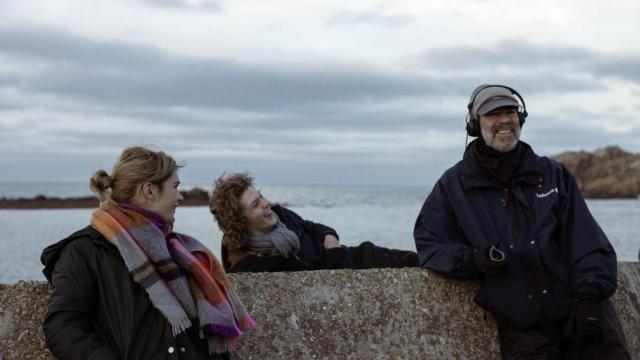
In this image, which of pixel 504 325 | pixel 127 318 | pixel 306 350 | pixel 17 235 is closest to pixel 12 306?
pixel 127 318

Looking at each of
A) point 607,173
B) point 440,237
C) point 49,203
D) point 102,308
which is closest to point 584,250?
point 440,237

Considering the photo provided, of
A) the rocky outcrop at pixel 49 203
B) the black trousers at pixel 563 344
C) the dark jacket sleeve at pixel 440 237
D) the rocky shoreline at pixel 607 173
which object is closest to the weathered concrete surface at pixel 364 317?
the dark jacket sleeve at pixel 440 237

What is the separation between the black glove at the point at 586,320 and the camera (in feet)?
13.8

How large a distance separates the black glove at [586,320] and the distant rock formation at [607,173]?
7978 centimetres

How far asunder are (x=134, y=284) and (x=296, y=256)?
2.23 metres

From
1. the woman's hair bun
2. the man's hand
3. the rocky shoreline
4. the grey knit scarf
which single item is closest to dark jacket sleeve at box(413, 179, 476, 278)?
the grey knit scarf

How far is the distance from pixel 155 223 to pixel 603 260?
89.4 inches

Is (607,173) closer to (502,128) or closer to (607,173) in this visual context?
(607,173)

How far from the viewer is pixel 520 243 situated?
14.5 feet

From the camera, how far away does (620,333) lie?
4402mm

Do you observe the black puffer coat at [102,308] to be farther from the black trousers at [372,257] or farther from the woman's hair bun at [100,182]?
the black trousers at [372,257]

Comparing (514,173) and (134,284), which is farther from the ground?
(514,173)

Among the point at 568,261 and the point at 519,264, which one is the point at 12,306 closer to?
the point at 519,264

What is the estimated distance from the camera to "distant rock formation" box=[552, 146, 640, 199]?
81500 mm
